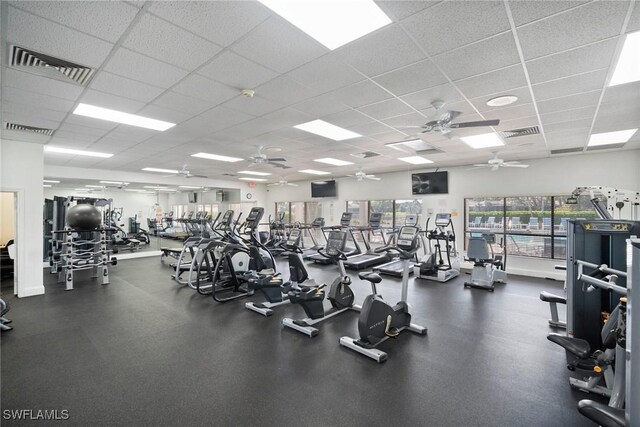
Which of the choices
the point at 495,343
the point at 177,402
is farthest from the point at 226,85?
the point at 495,343

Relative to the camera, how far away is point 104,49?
2271mm

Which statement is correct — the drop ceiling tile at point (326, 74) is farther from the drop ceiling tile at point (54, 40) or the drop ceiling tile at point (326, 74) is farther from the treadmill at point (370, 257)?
the treadmill at point (370, 257)

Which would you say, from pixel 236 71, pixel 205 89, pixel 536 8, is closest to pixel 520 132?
pixel 536 8

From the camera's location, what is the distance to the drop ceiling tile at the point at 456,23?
1830 mm

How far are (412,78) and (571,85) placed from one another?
1650 mm

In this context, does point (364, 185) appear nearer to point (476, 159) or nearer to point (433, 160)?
point (433, 160)

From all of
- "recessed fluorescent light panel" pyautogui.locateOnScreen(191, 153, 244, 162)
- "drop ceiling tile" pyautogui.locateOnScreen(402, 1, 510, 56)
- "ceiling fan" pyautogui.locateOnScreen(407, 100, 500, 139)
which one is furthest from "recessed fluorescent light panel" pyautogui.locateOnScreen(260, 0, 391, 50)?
"recessed fluorescent light panel" pyautogui.locateOnScreen(191, 153, 244, 162)

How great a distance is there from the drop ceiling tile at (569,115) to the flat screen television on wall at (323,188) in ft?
23.3

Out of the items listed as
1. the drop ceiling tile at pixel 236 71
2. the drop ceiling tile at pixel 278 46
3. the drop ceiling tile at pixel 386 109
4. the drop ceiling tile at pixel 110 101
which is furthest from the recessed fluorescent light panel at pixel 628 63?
the drop ceiling tile at pixel 110 101

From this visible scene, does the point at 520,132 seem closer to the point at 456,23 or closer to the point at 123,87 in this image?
the point at 456,23

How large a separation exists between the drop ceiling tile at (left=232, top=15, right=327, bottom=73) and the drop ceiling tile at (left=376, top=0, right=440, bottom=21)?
1.89 ft

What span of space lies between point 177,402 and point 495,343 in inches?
132

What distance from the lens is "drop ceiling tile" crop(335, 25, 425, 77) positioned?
213cm

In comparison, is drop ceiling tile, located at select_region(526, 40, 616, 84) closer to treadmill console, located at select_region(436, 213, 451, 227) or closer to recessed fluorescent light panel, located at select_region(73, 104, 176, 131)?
recessed fluorescent light panel, located at select_region(73, 104, 176, 131)
